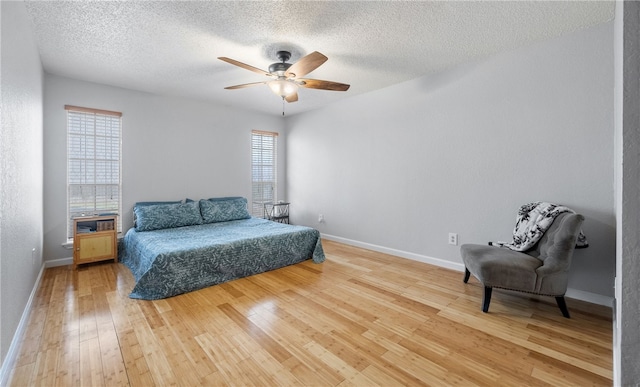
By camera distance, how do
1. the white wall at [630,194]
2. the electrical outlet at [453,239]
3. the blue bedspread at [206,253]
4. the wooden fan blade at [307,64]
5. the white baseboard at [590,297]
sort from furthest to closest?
the electrical outlet at [453,239]
the blue bedspread at [206,253]
the white baseboard at [590,297]
the wooden fan blade at [307,64]
the white wall at [630,194]

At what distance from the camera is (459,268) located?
11.0ft

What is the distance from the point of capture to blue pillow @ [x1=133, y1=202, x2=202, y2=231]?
3850 mm

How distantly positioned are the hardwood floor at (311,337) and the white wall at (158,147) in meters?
1.37

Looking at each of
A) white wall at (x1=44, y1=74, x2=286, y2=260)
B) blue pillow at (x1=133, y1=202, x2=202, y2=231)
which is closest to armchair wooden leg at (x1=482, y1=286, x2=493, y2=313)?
blue pillow at (x1=133, y1=202, x2=202, y2=231)

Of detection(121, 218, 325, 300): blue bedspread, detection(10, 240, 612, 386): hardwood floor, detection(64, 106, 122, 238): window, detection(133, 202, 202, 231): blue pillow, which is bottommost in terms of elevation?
detection(10, 240, 612, 386): hardwood floor

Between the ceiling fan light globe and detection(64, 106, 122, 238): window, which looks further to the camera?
detection(64, 106, 122, 238): window

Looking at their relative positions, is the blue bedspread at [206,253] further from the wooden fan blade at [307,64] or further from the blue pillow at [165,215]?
the wooden fan blade at [307,64]

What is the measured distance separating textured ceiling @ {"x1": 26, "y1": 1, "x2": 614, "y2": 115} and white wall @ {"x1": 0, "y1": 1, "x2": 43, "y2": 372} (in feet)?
1.32

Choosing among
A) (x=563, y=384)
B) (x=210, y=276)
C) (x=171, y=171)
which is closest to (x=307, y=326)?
(x=210, y=276)

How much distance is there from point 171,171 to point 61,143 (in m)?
1.35

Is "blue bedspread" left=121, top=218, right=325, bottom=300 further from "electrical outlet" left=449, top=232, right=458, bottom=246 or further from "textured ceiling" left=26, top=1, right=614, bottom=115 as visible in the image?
"textured ceiling" left=26, top=1, right=614, bottom=115

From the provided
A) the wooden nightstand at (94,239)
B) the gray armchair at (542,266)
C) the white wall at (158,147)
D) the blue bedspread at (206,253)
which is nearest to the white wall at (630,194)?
the gray armchair at (542,266)

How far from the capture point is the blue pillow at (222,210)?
447 cm

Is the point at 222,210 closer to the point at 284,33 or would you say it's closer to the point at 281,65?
the point at 281,65
